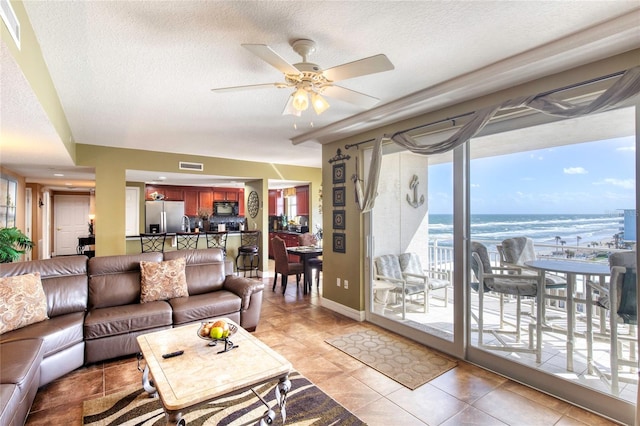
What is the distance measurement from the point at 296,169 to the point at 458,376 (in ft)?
19.1

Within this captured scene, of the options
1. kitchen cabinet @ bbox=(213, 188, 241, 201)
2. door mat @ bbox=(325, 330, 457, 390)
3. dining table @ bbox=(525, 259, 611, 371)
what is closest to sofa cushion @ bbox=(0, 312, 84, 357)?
door mat @ bbox=(325, 330, 457, 390)

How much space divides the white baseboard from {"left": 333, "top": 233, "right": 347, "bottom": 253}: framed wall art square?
807 millimetres

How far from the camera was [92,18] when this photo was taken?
1860 mm

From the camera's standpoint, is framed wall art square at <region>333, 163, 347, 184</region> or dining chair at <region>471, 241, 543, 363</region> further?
framed wall art square at <region>333, 163, 347, 184</region>

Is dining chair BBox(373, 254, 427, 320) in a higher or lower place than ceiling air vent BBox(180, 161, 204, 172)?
A: lower

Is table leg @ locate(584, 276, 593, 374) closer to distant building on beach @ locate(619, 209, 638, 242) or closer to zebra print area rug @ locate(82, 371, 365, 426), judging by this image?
distant building on beach @ locate(619, 209, 638, 242)

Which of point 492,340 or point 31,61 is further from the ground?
point 31,61

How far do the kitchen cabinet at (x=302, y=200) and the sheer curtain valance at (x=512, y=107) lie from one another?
5906 mm

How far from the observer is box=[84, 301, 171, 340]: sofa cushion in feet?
9.56

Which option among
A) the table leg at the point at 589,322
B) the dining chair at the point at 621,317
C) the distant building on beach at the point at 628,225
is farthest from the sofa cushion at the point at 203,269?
the distant building on beach at the point at 628,225

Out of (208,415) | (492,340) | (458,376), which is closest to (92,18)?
(208,415)

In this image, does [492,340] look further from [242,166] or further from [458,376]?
[242,166]

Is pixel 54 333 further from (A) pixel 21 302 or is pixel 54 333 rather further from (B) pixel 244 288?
(B) pixel 244 288

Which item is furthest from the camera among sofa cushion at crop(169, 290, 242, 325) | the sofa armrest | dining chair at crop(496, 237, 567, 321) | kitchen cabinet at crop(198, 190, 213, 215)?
kitchen cabinet at crop(198, 190, 213, 215)
